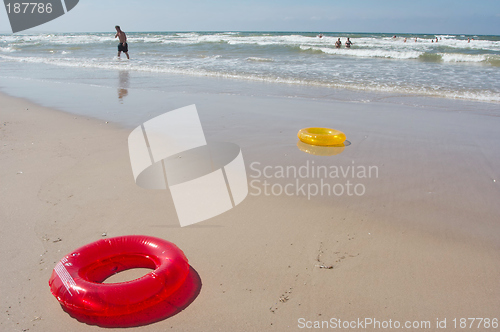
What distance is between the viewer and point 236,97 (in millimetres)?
8117

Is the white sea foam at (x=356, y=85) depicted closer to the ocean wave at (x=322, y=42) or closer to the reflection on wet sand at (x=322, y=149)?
the reflection on wet sand at (x=322, y=149)

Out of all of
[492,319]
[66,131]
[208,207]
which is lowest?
[492,319]

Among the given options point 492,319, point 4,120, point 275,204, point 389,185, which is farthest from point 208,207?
point 4,120

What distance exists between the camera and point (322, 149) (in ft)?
16.0

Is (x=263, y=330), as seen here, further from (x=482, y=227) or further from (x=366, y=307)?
(x=482, y=227)

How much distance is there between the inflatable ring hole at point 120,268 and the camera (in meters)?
2.46

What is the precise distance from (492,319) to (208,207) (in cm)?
220

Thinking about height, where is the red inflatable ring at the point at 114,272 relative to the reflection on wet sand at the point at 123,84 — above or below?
below

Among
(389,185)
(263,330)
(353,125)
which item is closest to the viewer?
(263,330)

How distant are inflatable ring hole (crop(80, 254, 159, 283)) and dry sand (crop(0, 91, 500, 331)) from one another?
0.92 feet

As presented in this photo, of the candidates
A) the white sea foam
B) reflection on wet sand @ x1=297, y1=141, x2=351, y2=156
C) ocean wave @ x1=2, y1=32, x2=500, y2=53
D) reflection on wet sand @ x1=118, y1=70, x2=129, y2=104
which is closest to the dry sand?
reflection on wet sand @ x1=297, y1=141, x2=351, y2=156

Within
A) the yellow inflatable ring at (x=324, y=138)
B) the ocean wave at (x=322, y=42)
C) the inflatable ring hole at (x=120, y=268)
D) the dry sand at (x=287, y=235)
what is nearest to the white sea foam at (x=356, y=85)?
the dry sand at (x=287, y=235)

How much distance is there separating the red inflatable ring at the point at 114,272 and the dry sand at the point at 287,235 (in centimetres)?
14

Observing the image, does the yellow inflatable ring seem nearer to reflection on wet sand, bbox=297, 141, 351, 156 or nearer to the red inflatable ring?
reflection on wet sand, bbox=297, 141, 351, 156
